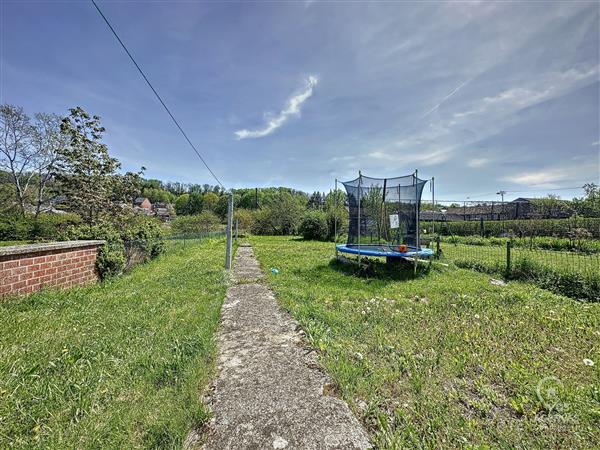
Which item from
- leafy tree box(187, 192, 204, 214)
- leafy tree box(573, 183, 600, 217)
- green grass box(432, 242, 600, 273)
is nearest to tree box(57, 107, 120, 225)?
green grass box(432, 242, 600, 273)

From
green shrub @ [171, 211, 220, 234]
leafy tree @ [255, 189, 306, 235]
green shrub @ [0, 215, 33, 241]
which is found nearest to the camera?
green shrub @ [0, 215, 33, 241]

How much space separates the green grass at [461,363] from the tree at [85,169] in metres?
11.4

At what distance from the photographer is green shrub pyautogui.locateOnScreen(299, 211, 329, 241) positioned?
830 inches

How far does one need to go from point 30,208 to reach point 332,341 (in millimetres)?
27294

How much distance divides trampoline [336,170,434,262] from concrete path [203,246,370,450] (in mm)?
5250

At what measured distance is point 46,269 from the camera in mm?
4074

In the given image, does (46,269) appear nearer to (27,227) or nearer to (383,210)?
(383,210)

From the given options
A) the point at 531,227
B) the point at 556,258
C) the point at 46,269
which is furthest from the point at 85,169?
the point at 531,227

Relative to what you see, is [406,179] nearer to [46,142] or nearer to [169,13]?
[169,13]

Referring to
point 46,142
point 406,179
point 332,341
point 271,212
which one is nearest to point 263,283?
point 332,341

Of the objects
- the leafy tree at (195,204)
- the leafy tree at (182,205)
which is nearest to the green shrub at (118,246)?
the leafy tree at (195,204)

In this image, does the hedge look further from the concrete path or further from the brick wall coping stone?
the brick wall coping stone

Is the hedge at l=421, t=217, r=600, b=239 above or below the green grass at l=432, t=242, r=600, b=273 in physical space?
above

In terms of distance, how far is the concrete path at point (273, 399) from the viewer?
151cm
